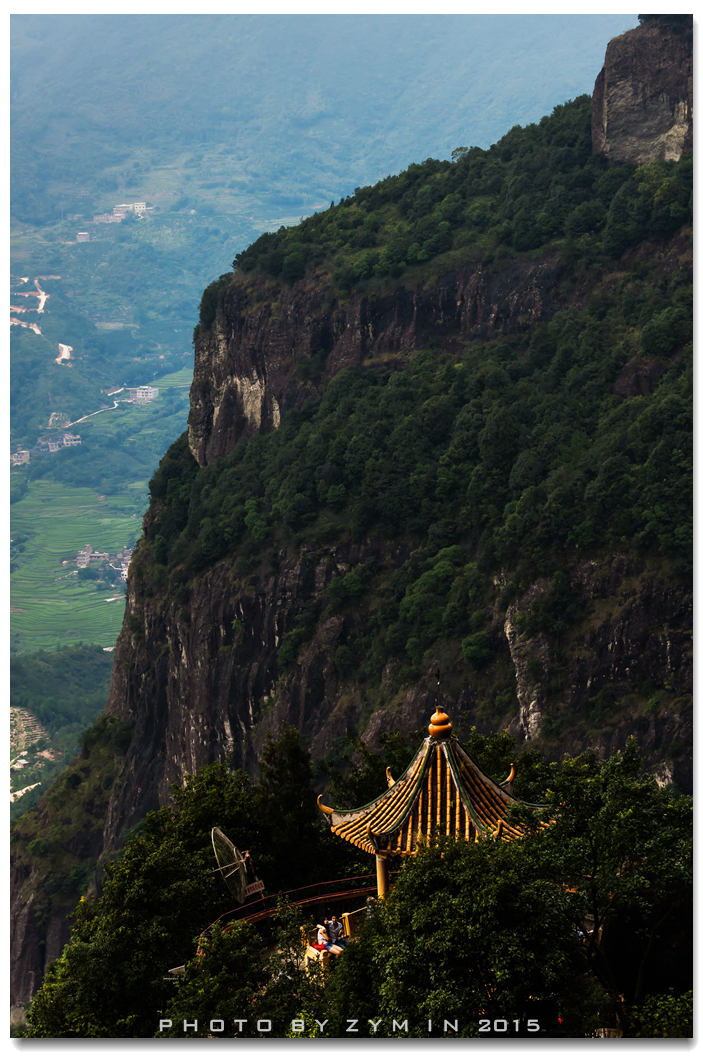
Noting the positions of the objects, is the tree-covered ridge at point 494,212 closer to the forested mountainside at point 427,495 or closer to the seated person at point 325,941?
the forested mountainside at point 427,495

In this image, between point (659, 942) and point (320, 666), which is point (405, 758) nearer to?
point (659, 942)

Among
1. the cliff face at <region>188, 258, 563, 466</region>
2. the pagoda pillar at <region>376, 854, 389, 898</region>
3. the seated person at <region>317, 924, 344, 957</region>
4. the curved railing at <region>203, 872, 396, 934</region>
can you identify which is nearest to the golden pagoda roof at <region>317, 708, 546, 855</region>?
the pagoda pillar at <region>376, 854, 389, 898</region>

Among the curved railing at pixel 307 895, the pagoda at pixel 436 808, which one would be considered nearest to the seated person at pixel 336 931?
the curved railing at pixel 307 895

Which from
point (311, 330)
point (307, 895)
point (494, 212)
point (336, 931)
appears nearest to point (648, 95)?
point (494, 212)

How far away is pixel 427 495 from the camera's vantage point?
71.2 m

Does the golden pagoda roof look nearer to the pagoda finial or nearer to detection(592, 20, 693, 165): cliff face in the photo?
the pagoda finial

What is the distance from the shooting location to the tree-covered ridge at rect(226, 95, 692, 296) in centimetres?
7256

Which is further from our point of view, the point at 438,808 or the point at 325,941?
the point at 325,941

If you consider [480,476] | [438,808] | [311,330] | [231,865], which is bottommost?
[231,865]

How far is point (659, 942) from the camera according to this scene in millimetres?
23734

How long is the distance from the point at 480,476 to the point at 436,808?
149ft

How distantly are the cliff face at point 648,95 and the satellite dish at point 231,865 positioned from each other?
56.8 meters

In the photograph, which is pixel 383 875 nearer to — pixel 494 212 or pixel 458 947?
pixel 458 947

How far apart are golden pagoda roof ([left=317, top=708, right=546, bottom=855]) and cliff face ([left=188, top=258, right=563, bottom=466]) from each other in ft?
182
